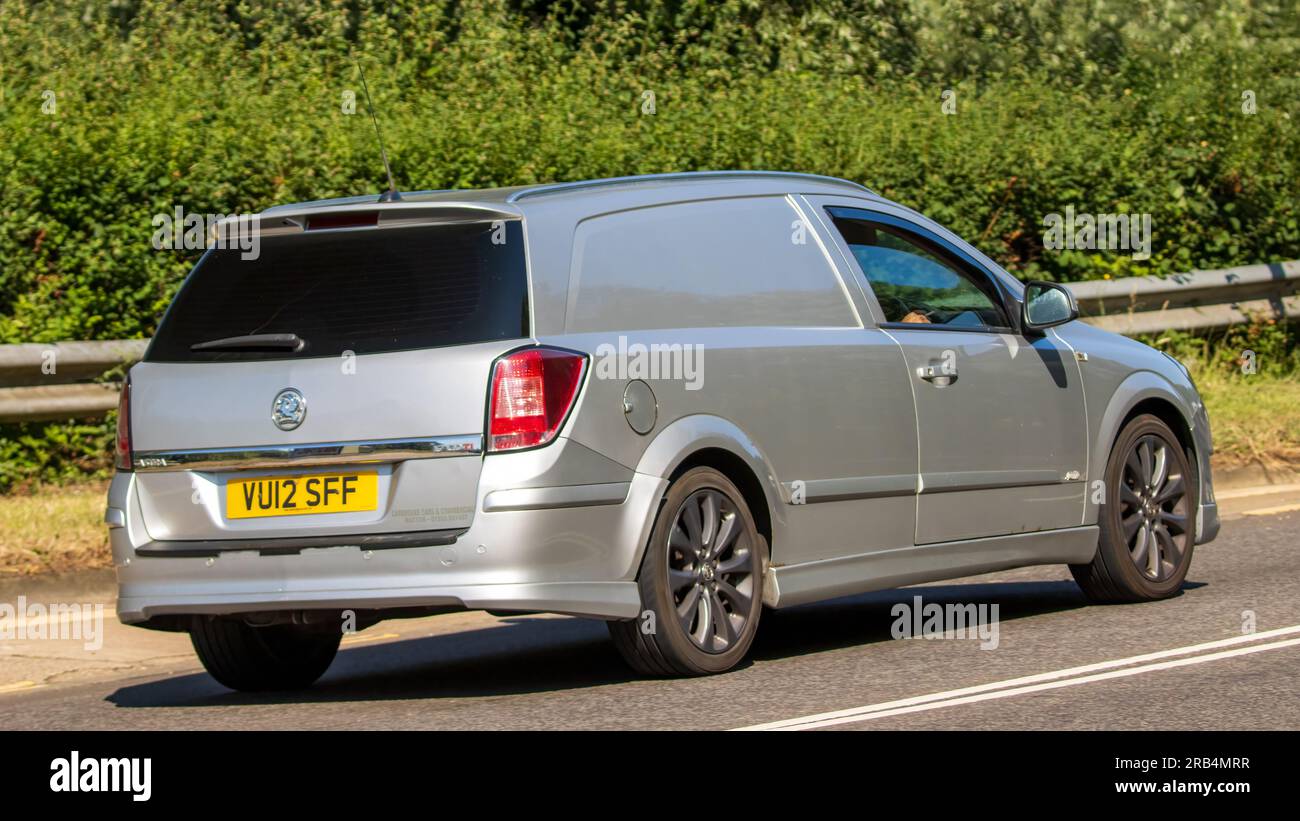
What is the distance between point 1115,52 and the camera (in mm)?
25812

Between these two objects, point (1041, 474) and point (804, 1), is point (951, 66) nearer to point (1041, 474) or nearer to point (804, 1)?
point (804, 1)

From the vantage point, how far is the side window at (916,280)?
8.23 meters

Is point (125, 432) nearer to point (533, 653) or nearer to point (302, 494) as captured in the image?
point (302, 494)

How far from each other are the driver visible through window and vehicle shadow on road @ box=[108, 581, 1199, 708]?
135 centimetres

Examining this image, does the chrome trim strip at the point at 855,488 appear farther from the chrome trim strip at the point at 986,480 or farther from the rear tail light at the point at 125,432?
the rear tail light at the point at 125,432

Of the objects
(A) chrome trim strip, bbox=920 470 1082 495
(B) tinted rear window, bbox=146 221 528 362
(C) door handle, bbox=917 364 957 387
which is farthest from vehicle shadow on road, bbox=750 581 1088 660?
(B) tinted rear window, bbox=146 221 528 362

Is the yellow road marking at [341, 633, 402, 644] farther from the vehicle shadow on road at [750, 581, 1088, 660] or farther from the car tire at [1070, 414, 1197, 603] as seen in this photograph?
the car tire at [1070, 414, 1197, 603]

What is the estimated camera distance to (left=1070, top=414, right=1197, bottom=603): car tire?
8859mm

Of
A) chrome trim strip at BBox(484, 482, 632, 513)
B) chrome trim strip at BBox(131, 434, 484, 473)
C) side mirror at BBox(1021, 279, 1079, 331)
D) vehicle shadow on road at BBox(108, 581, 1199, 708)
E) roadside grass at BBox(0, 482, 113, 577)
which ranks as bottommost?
vehicle shadow on road at BBox(108, 581, 1199, 708)

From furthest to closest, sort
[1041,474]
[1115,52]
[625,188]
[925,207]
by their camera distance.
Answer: [1115,52] < [925,207] < [1041,474] < [625,188]

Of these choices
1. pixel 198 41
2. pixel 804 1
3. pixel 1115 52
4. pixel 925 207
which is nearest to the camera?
pixel 925 207

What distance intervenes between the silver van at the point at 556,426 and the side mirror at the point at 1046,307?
1.05 ft

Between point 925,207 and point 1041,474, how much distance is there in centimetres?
730

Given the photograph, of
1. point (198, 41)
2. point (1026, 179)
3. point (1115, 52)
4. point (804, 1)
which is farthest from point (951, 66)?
point (198, 41)
